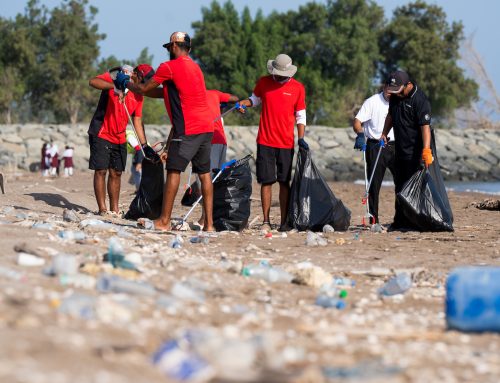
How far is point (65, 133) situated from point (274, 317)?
85.5ft

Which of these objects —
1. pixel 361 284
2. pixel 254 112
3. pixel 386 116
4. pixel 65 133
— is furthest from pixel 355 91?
pixel 361 284

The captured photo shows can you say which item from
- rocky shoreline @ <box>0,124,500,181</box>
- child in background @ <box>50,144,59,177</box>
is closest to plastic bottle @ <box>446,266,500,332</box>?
child in background @ <box>50,144,59,177</box>

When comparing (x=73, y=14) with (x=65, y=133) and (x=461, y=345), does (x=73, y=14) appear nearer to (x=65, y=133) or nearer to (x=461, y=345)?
(x=65, y=133)

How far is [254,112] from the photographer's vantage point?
40344mm

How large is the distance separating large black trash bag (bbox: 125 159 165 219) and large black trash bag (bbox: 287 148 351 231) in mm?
1291

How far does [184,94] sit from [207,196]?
0.92 meters

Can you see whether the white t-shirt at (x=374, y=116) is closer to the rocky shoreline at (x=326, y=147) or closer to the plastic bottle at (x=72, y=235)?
the plastic bottle at (x=72, y=235)

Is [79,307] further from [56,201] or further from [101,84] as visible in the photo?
[56,201]

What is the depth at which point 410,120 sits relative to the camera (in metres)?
8.62

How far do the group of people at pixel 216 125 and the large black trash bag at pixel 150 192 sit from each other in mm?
Answer: 194

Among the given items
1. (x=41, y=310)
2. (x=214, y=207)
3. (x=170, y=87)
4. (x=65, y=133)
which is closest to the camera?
(x=41, y=310)

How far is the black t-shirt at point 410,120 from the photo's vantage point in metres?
8.55

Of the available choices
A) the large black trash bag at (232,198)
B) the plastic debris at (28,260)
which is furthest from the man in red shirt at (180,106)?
the plastic debris at (28,260)

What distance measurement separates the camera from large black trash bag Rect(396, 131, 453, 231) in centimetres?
839
